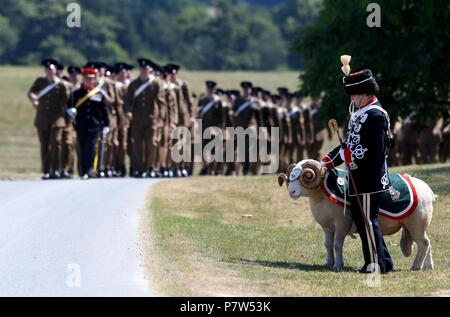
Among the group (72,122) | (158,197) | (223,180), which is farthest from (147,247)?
(72,122)

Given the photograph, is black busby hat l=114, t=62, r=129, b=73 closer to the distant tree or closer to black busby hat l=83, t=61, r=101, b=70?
black busby hat l=83, t=61, r=101, b=70

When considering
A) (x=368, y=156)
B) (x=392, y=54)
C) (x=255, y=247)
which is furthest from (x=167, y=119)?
(x=368, y=156)

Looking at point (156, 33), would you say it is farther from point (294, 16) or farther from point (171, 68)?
point (171, 68)

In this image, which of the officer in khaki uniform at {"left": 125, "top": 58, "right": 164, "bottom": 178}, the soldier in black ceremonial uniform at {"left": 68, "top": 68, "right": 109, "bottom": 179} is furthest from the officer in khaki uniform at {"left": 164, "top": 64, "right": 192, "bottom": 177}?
the soldier in black ceremonial uniform at {"left": 68, "top": 68, "right": 109, "bottom": 179}

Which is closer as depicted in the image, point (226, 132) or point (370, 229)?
point (370, 229)

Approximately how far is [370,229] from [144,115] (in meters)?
16.8

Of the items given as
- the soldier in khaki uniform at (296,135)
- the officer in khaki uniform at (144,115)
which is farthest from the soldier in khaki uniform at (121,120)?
the soldier in khaki uniform at (296,135)

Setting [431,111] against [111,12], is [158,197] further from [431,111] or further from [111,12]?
[111,12]

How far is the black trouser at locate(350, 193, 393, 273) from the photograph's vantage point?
14414 millimetres

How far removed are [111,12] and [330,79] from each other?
109881mm

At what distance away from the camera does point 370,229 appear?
14.4m

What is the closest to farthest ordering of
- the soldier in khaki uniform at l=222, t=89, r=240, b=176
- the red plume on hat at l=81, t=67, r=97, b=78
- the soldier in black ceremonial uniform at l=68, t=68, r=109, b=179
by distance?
the soldier in black ceremonial uniform at l=68, t=68, r=109, b=179 → the red plume on hat at l=81, t=67, r=97, b=78 → the soldier in khaki uniform at l=222, t=89, r=240, b=176

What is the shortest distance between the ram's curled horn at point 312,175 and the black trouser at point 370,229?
37 centimetres

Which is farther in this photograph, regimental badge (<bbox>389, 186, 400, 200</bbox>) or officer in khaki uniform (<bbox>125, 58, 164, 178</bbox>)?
officer in khaki uniform (<bbox>125, 58, 164, 178</bbox>)
